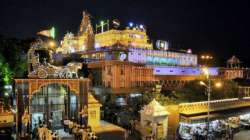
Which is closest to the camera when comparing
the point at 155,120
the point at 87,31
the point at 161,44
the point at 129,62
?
the point at 155,120

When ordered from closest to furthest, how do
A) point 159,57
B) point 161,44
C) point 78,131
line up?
point 78,131 → point 159,57 → point 161,44

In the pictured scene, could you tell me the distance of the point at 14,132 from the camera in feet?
64.0

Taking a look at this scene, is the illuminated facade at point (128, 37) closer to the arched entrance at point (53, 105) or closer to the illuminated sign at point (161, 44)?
the illuminated sign at point (161, 44)

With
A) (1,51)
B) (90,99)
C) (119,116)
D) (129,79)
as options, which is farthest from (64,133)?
(129,79)

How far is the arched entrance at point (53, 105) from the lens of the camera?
→ 65.8 feet

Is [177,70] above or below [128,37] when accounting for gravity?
below

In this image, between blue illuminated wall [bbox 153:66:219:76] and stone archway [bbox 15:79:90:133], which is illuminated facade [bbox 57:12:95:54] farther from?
stone archway [bbox 15:79:90:133]

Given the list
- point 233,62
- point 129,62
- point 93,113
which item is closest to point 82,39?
point 129,62

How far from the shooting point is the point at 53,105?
20938 mm

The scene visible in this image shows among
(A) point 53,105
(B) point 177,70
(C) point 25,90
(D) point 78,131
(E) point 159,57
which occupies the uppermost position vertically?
(E) point 159,57

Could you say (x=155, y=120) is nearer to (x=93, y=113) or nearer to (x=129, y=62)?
(x=93, y=113)

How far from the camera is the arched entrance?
20.0 metres

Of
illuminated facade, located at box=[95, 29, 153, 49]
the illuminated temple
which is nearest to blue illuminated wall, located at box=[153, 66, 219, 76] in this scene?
the illuminated temple

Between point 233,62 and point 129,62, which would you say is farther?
point 233,62
